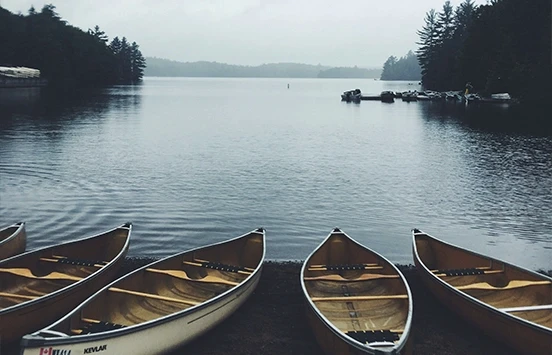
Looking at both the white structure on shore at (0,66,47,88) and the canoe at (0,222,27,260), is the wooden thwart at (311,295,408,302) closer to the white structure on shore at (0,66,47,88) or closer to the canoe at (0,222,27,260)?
the canoe at (0,222,27,260)

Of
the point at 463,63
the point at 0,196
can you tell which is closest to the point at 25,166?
the point at 0,196

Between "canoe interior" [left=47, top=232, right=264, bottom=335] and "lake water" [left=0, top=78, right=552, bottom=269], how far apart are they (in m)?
2.95

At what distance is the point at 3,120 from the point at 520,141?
4659 cm

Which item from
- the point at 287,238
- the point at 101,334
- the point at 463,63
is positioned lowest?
the point at 287,238

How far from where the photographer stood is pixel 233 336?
1031 centimetres

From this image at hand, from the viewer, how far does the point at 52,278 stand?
11.3 metres

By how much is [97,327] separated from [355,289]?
5.49m

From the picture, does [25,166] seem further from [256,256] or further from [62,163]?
[256,256]

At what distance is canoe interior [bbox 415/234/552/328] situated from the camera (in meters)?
10.8

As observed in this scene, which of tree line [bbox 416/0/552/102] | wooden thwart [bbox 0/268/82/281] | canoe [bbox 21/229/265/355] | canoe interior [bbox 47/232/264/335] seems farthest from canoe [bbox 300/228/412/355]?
tree line [bbox 416/0/552/102]

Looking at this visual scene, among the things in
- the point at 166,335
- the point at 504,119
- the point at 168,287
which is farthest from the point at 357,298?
the point at 504,119

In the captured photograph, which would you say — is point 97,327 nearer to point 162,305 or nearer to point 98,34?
point 162,305

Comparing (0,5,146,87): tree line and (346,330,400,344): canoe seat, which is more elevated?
(0,5,146,87): tree line

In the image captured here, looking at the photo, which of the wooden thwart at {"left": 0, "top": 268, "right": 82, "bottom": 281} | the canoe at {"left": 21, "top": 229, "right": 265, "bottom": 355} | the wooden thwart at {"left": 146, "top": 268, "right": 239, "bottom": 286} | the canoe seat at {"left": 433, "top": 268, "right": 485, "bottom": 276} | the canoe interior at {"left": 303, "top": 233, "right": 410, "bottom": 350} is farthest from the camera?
the canoe seat at {"left": 433, "top": 268, "right": 485, "bottom": 276}
